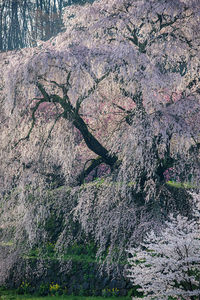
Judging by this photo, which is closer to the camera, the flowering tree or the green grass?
the flowering tree

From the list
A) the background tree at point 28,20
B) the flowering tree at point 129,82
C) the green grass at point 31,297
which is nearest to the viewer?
the flowering tree at point 129,82

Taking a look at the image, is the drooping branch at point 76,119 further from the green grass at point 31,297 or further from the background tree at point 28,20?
the background tree at point 28,20

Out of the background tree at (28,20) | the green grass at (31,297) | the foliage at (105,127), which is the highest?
the background tree at (28,20)

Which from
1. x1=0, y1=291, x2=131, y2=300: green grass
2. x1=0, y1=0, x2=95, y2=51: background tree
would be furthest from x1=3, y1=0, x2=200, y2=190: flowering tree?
x1=0, y1=0, x2=95, y2=51: background tree

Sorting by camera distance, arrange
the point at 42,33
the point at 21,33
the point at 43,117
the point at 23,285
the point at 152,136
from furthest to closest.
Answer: the point at 21,33
the point at 42,33
the point at 23,285
the point at 43,117
the point at 152,136

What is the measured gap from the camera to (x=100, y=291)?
866 cm

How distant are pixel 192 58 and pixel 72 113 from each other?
2.62 m

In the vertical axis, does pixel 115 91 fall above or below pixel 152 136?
above

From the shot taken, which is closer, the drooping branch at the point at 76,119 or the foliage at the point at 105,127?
the foliage at the point at 105,127

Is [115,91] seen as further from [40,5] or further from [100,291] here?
[40,5]

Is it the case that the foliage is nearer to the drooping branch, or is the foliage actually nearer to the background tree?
the drooping branch

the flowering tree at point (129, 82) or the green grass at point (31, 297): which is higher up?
the flowering tree at point (129, 82)

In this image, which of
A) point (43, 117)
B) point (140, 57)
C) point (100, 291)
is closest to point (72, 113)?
point (43, 117)

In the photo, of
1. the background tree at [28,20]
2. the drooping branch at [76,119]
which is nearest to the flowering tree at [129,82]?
the drooping branch at [76,119]
